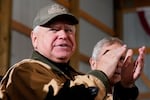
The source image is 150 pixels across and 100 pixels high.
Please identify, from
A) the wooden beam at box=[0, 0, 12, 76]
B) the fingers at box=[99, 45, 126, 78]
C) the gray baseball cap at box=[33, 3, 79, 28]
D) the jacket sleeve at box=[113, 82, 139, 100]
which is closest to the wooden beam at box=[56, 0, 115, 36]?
the wooden beam at box=[0, 0, 12, 76]

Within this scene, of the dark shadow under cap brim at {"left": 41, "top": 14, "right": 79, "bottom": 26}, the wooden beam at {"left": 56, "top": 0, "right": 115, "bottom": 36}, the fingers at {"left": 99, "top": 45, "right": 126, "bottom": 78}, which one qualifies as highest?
the dark shadow under cap brim at {"left": 41, "top": 14, "right": 79, "bottom": 26}

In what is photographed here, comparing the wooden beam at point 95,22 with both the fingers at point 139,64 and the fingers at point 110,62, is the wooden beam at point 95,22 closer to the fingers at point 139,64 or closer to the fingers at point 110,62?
the fingers at point 139,64

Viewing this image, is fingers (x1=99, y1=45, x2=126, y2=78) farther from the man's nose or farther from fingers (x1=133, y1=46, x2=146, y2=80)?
fingers (x1=133, y1=46, x2=146, y2=80)

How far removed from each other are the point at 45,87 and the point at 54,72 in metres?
0.11

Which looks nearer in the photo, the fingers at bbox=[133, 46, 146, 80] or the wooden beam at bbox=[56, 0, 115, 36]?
the fingers at bbox=[133, 46, 146, 80]

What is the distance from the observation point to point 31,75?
1.42 meters

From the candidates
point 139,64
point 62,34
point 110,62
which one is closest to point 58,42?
point 62,34

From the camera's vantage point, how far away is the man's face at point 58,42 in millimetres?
1571

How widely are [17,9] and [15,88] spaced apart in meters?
3.19

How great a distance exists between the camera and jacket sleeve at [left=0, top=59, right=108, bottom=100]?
1.38 meters

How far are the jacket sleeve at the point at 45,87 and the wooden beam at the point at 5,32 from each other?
265 cm

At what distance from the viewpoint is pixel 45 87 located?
1409 mm

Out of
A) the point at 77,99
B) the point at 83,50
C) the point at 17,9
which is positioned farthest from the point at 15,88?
the point at 83,50

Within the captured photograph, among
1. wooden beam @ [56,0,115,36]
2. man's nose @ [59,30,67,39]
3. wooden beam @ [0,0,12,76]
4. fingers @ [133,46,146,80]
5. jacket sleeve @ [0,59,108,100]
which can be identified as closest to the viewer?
jacket sleeve @ [0,59,108,100]
